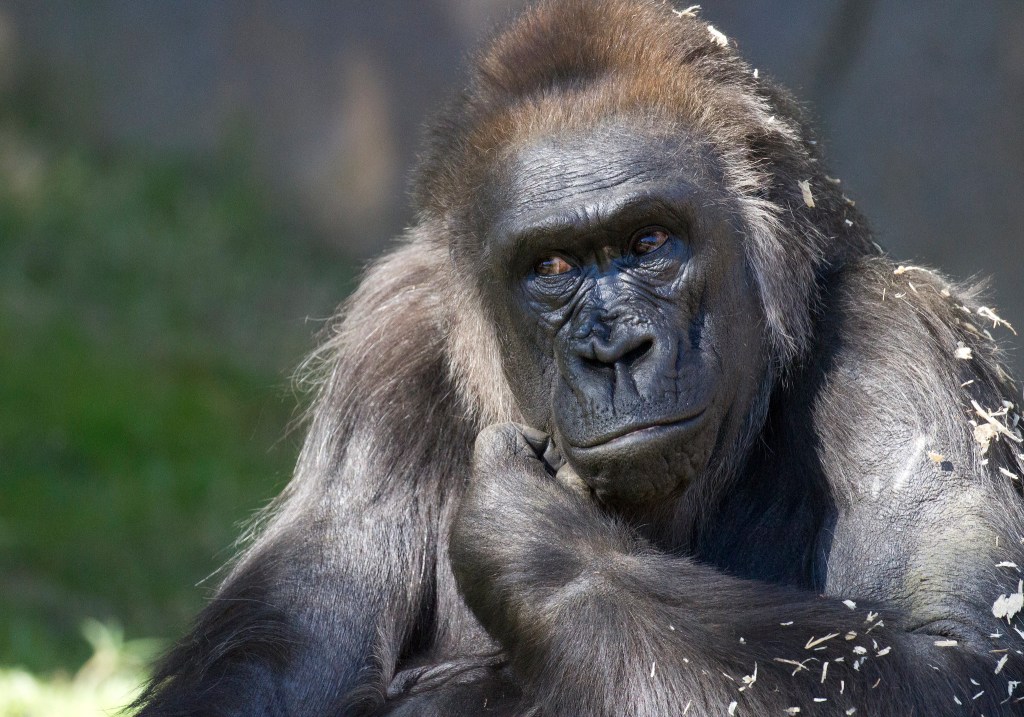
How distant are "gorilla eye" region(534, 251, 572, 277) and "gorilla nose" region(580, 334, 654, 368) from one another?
34cm

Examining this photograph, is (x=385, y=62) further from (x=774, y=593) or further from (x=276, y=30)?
(x=774, y=593)

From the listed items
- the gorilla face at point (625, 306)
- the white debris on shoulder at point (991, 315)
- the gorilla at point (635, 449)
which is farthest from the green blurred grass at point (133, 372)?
the white debris on shoulder at point (991, 315)

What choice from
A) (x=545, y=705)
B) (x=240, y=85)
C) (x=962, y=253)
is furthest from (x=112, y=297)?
(x=545, y=705)

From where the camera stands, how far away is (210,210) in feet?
37.1

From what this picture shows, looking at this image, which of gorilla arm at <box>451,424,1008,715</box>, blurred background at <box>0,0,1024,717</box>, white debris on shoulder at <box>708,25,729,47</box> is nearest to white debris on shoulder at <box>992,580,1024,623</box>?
gorilla arm at <box>451,424,1008,715</box>

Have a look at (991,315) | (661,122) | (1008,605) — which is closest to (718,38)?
(661,122)

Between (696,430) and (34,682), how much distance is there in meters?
3.31

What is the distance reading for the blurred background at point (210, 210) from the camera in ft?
26.3

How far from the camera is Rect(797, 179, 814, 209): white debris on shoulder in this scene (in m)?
4.50

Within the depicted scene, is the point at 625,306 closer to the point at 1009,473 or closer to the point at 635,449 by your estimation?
the point at 635,449

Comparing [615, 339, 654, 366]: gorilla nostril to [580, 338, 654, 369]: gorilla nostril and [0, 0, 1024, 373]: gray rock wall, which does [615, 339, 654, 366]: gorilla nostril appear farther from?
[0, 0, 1024, 373]: gray rock wall

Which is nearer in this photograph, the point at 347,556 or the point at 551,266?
the point at 551,266

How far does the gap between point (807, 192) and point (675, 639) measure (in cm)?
155

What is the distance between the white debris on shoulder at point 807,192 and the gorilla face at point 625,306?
0.26 meters
